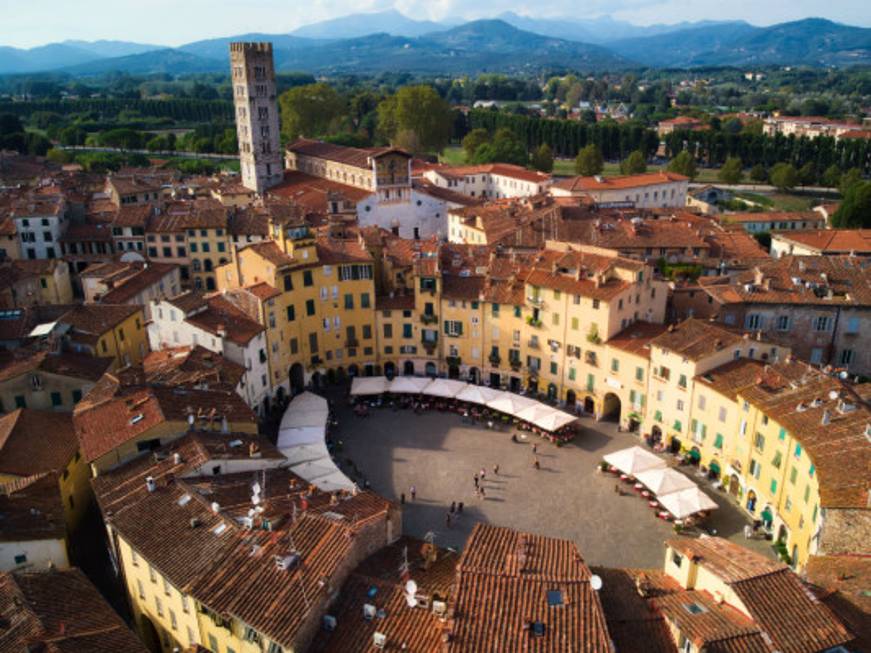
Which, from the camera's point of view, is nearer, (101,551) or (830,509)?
(830,509)

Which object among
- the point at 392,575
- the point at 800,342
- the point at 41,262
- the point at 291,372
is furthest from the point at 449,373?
the point at 41,262

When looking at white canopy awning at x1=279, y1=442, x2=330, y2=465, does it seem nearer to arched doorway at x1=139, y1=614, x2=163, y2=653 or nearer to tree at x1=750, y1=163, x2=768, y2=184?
arched doorway at x1=139, y1=614, x2=163, y2=653

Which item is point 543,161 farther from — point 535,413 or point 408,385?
point 535,413

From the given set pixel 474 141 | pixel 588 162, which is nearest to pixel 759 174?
pixel 588 162

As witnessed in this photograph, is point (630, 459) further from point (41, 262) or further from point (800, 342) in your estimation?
point (41, 262)

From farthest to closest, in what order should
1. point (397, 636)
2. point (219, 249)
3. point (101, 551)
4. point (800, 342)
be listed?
point (219, 249)
point (800, 342)
point (101, 551)
point (397, 636)

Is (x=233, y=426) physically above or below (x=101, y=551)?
above
